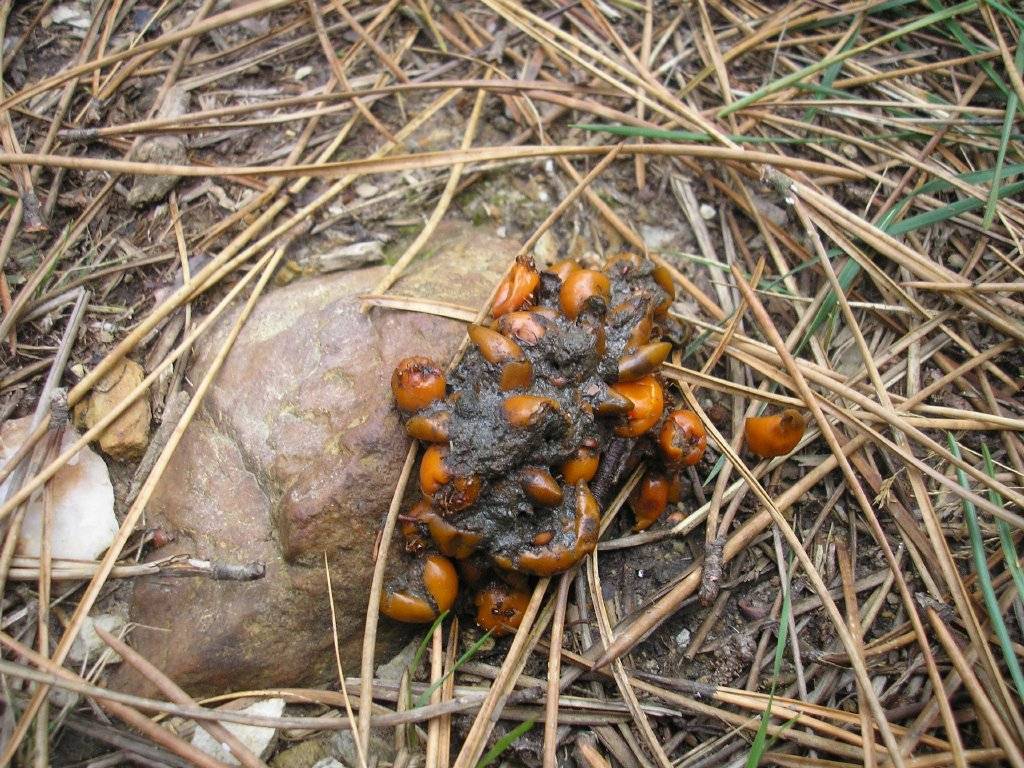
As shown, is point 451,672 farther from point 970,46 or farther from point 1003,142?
point 970,46

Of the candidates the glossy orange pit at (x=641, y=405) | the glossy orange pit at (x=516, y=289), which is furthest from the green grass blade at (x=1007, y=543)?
the glossy orange pit at (x=516, y=289)

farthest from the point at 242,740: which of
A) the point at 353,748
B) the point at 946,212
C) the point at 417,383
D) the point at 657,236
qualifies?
the point at 946,212

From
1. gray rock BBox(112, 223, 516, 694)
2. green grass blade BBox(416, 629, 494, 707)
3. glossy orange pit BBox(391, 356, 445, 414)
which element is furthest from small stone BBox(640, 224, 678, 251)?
green grass blade BBox(416, 629, 494, 707)

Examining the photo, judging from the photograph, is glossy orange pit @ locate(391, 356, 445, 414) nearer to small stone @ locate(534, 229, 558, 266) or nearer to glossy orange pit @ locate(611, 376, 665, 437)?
glossy orange pit @ locate(611, 376, 665, 437)

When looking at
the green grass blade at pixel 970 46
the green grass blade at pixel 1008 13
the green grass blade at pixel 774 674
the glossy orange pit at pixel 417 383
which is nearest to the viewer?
the green grass blade at pixel 774 674

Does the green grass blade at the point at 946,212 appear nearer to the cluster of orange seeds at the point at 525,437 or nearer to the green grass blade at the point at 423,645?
the cluster of orange seeds at the point at 525,437

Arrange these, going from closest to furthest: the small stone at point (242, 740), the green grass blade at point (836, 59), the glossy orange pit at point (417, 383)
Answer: the small stone at point (242, 740) → the glossy orange pit at point (417, 383) → the green grass blade at point (836, 59)
